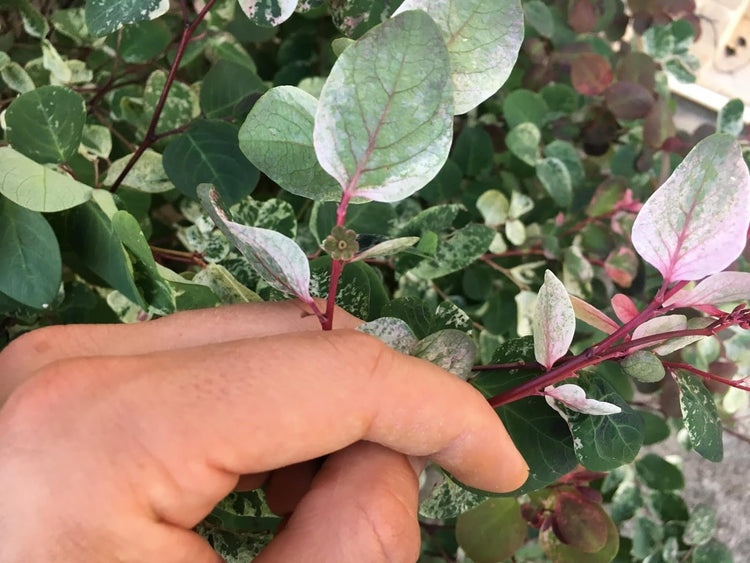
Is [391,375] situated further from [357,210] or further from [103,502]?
[357,210]

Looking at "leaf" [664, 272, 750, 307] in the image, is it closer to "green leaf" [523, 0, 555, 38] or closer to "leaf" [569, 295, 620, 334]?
"leaf" [569, 295, 620, 334]

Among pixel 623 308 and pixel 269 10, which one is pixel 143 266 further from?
pixel 623 308

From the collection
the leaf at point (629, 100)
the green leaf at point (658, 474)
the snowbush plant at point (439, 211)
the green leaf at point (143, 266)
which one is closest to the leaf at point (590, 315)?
the snowbush plant at point (439, 211)

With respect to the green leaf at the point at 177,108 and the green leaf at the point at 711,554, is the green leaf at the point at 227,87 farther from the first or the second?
the green leaf at the point at 711,554

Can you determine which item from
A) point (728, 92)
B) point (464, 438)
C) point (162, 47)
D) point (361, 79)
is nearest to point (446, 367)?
point (464, 438)

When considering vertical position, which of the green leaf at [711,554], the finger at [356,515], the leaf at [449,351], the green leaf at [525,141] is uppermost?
the leaf at [449,351]

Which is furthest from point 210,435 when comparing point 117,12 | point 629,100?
point 629,100
